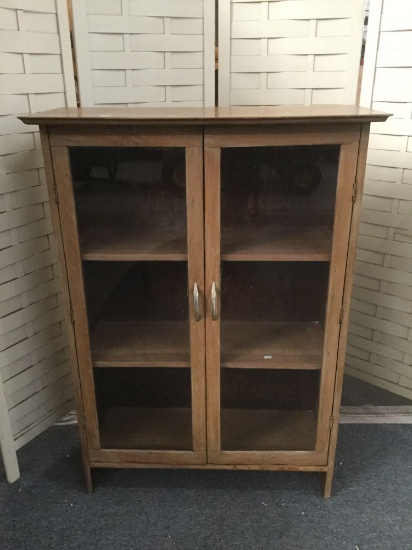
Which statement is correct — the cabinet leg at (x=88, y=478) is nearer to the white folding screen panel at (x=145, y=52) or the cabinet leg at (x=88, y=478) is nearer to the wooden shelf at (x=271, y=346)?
the wooden shelf at (x=271, y=346)

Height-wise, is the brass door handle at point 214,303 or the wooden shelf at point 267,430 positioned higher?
the brass door handle at point 214,303

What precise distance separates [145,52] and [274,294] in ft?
3.22

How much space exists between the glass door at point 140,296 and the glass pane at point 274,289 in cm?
10

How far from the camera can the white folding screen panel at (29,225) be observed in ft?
5.24

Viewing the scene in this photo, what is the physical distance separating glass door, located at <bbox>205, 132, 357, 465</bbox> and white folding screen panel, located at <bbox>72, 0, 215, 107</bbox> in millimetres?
660

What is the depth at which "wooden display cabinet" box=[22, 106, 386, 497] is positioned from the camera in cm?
126

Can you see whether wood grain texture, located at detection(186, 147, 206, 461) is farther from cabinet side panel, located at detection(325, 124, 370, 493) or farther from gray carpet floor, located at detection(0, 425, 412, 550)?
cabinet side panel, located at detection(325, 124, 370, 493)

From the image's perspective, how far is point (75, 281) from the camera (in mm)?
1415

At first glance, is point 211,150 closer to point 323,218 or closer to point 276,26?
point 323,218

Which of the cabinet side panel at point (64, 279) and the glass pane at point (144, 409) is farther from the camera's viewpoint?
the glass pane at point (144, 409)

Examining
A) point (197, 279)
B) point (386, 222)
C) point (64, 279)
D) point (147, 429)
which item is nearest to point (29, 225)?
point (64, 279)

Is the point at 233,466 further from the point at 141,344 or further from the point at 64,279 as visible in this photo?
the point at 64,279

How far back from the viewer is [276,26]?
1.73 metres

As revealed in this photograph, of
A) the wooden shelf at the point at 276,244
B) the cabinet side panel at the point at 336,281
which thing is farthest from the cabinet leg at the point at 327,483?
the wooden shelf at the point at 276,244
